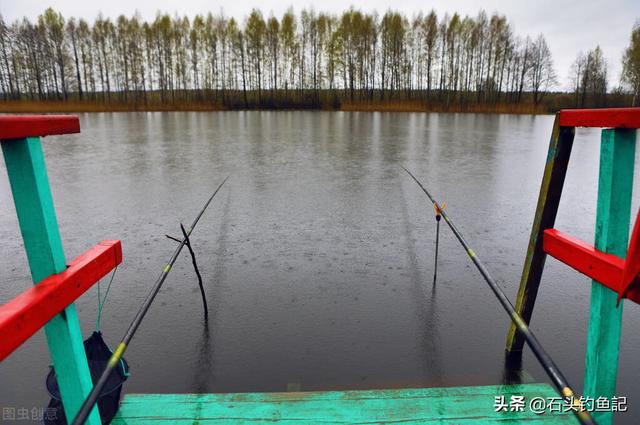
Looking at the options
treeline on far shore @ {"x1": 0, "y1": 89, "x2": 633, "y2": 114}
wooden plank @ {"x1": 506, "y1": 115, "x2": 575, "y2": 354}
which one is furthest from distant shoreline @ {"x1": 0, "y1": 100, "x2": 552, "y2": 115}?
wooden plank @ {"x1": 506, "y1": 115, "x2": 575, "y2": 354}

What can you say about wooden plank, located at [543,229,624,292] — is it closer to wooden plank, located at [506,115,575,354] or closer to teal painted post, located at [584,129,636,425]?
teal painted post, located at [584,129,636,425]

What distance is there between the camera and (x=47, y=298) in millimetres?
1355

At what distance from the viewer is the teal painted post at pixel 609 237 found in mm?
1719

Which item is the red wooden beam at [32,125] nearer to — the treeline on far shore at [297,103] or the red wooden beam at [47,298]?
the red wooden beam at [47,298]

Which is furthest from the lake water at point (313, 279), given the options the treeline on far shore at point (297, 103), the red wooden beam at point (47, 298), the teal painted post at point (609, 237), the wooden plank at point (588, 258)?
the treeline on far shore at point (297, 103)

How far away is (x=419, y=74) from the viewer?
172ft

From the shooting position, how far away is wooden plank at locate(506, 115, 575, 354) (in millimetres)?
2387

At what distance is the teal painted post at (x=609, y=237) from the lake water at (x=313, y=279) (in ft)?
3.42

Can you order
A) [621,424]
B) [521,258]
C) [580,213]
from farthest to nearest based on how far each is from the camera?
[580,213] → [521,258] → [621,424]

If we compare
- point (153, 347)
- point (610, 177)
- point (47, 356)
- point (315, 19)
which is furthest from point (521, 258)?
point (315, 19)

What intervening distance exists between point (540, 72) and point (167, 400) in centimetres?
5896

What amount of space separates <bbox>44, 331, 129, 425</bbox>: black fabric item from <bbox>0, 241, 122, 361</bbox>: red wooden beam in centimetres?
67

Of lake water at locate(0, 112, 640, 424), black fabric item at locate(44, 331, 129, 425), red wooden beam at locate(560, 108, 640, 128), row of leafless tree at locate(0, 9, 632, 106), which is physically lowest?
lake water at locate(0, 112, 640, 424)

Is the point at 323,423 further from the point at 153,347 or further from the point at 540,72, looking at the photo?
the point at 540,72
